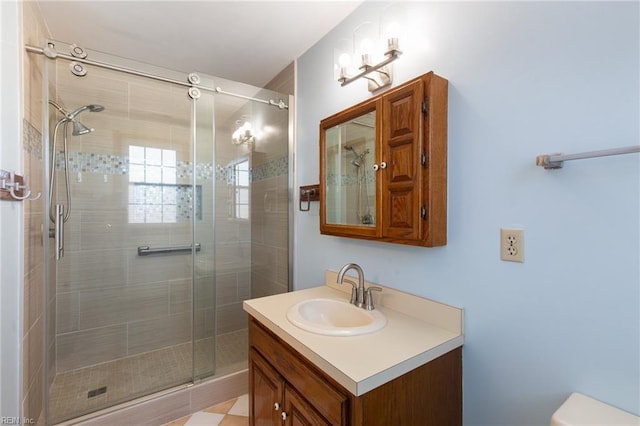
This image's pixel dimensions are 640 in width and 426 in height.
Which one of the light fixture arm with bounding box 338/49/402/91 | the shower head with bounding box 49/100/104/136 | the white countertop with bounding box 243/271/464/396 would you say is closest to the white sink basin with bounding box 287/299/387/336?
the white countertop with bounding box 243/271/464/396

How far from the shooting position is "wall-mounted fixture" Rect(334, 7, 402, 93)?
125cm

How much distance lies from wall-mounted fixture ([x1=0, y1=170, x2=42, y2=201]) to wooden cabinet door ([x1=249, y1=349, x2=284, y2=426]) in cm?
121

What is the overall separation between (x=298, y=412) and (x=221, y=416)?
100cm

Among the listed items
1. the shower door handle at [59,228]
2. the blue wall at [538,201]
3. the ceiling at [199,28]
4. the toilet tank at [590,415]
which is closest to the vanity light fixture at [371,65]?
the blue wall at [538,201]

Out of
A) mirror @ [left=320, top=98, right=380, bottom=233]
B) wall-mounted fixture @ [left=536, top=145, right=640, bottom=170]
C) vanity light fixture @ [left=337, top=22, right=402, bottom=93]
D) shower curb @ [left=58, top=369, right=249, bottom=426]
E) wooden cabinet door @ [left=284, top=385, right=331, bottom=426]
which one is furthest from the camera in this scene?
shower curb @ [left=58, top=369, right=249, bottom=426]

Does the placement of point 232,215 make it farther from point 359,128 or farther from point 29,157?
point 359,128

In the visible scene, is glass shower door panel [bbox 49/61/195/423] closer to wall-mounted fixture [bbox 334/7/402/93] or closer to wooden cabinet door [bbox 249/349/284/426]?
wooden cabinet door [bbox 249/349/284/426]

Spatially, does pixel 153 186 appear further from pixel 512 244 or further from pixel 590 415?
pixel 590 415

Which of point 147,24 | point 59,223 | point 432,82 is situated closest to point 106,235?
point 59,223

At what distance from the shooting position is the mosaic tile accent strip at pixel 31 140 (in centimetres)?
131

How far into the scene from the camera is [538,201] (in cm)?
89

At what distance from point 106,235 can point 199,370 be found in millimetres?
1179

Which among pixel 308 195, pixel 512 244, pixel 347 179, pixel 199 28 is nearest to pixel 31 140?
pixel 199 28

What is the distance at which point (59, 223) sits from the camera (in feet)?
5.63
